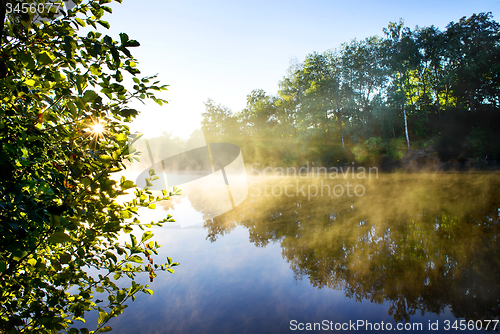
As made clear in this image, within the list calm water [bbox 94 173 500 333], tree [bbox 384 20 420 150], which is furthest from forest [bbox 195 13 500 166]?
calm water [bbox 94 173 500 333]

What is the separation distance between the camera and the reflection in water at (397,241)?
3695 millimetres

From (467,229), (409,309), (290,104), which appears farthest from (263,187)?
(290,104)

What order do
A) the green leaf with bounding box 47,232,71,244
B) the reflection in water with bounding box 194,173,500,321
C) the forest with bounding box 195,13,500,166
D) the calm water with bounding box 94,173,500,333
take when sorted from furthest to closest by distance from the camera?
the forest with bounding box 195,13,500,166 < the reflection in water with bounding box 194,173,500,321 < the calm water with bounding box 94,173,500,333 < the green leaf with bounding box 47,232,71,244

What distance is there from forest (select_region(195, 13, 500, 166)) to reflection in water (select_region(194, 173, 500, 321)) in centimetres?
975

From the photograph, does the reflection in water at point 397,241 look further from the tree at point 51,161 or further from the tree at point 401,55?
the tree at point 401,55

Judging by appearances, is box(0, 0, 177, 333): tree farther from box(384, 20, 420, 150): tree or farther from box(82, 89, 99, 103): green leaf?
box(384, 20, 420, 150): tree

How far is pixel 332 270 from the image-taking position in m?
4.57

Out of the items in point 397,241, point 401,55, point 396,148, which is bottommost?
point 396,148

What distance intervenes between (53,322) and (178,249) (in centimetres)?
560

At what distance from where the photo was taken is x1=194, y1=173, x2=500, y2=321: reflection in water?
3695 millimetres

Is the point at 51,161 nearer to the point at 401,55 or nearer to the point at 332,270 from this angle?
the point at 332,270

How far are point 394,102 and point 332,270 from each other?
20.5 meters

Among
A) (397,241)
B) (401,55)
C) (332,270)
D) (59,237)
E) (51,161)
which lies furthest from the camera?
(401,55)

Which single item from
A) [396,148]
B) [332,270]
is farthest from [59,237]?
[396,148]
